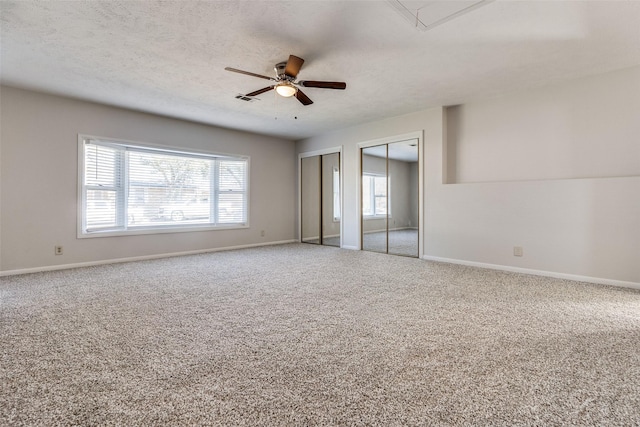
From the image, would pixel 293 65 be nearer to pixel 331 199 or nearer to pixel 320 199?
pixel 331 199

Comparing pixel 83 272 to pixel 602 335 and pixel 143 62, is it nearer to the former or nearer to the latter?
pixel 143 62

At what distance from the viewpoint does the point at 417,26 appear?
2588 mm

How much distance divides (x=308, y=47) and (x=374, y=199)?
3.40 meters

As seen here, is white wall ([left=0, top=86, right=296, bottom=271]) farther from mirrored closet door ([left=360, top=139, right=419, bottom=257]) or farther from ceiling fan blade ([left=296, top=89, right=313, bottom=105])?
mirrored closet door ([left=360, top=139, right=419, bottom=257])

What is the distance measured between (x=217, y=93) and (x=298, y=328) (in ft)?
10.9

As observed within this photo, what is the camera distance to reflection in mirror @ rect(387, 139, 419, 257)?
517 cm

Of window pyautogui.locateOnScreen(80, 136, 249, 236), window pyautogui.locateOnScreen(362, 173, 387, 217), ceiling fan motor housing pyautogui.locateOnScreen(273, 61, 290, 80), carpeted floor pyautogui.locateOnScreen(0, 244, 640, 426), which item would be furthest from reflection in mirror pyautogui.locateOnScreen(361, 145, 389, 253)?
ceiling fan motor housing pyautogui.locateOnScreen(273, 61, 290, 80)

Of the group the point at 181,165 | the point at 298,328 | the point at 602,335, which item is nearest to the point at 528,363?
the point at 602,335

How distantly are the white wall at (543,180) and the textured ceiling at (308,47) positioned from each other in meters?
0.35

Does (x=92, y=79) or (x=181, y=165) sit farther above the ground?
(x=92, y=79)

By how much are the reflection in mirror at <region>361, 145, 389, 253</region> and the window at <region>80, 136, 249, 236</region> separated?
2.48m

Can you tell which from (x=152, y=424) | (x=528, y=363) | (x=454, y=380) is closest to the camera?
(x=152, y=424)

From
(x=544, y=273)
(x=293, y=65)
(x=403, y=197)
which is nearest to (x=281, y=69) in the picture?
(x=293, y=65)

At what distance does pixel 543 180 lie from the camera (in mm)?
3947
